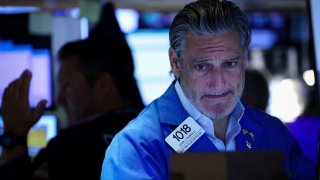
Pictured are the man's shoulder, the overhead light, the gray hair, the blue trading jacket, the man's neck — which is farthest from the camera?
the overhead light

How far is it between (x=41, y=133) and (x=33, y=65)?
0.48 metres

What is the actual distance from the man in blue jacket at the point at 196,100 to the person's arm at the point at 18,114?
860 mm

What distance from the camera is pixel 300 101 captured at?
22.2ft

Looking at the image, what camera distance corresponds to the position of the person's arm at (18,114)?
9.66 feet

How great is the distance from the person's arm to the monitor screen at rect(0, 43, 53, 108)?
98 cm

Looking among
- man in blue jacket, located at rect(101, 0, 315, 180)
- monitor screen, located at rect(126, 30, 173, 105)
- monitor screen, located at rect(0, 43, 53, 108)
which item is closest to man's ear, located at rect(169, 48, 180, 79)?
man in blue jacket, located at rect(101, 0, 315, 180)

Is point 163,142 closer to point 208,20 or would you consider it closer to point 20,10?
point 208,20

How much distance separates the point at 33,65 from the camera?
455 centimetres

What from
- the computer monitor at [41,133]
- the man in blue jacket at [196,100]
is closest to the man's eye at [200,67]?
the man in blue jacket at [196,100]

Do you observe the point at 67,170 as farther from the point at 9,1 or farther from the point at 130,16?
the point at 130,16

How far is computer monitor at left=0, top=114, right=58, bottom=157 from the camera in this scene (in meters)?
4.30

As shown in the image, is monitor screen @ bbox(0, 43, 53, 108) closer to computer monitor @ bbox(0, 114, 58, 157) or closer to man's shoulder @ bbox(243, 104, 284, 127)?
computer monitor @ bbox(0, 114, 58, 157)

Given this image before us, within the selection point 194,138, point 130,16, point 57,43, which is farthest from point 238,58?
point 130,16

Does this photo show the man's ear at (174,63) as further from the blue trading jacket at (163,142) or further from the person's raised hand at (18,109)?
the person's raised hand at (18,109)
